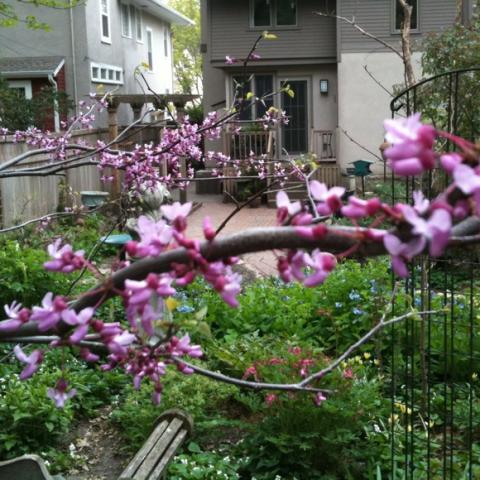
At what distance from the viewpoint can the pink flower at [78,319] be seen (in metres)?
1.14

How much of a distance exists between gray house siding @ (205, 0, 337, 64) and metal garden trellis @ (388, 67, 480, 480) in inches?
561

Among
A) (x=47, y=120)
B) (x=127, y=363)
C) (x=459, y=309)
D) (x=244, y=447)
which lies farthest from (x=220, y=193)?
(x=127, y=363)

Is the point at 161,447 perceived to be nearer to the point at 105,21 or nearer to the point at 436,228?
the point at 436,228

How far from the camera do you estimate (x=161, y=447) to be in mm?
3914

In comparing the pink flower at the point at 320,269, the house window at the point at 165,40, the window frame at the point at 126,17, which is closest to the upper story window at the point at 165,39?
the house window at the point at 165,40

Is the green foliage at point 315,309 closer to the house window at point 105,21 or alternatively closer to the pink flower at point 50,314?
the pink flower at point 50,314

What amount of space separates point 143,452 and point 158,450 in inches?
3.1

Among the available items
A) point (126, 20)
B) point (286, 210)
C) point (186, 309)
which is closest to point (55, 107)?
point (126, 20)

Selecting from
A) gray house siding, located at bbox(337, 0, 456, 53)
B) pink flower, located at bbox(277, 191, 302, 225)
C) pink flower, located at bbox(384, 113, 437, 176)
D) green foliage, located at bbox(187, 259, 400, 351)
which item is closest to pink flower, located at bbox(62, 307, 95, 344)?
pink flower, located at bbox(277, 191, 302, 225)

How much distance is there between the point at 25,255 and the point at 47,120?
1435 centimetres

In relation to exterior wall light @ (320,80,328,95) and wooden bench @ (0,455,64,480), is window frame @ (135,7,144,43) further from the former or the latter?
wooden bench @ (0,455,64,480)

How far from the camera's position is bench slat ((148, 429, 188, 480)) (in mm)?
3631

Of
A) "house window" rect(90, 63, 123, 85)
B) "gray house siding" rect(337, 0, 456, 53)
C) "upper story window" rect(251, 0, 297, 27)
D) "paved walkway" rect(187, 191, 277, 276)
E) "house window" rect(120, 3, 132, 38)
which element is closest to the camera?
"paved walkway" rect(187, 191, 277, 276)

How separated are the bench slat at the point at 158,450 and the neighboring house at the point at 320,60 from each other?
16.0m
